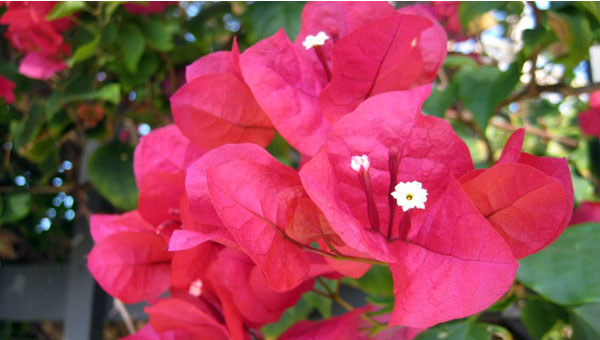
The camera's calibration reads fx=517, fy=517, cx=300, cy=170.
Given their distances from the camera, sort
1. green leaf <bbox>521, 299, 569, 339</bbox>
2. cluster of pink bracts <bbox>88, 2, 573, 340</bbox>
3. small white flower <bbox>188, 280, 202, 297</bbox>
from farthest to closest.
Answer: green leaf <bbox>521, 299, 569, 339</bbox> < small white flower <bbox>188, 280, 202, 297</bbox> < cluster of pink bracts <bbox>88, 2, 573, 340</bbox>

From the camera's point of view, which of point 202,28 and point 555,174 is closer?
point 555,174

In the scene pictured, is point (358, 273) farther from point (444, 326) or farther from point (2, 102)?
point (2, 102)

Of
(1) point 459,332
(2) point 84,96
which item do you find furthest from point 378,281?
(2) point 84,96

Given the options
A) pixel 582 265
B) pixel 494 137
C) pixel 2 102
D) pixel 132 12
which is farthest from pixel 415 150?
pixel 494 137

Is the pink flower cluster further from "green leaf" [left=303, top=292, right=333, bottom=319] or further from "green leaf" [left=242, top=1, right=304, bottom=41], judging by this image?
"green leaf" [left=303, top=292, right=333, bottom=319]

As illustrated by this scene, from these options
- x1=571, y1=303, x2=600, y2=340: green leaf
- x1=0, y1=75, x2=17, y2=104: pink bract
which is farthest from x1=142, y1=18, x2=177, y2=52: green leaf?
x1=571, y1=303, x2=600, y2=340: green leaf

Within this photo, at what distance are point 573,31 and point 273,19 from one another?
1.09 feet

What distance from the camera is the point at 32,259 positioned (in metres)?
1.25

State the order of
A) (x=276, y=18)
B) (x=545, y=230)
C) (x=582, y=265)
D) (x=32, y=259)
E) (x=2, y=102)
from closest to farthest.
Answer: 1. (x=545, y=230)
2. (x=582, y=265)
3. (x=276, y=18)
4. (x=2, y=102)
5. (x=32, y=259)

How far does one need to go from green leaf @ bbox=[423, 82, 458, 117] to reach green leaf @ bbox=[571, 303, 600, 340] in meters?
0.34

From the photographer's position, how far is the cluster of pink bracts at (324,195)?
0.83ft

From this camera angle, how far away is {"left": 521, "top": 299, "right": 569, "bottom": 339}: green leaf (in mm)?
484

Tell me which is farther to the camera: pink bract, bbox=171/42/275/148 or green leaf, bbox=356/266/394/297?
green leaf, bbox=356/266/394/297

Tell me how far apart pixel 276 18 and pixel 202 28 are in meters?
0.32
